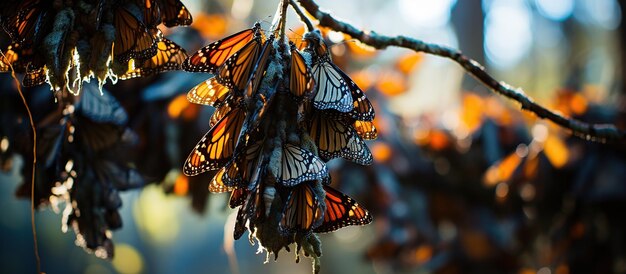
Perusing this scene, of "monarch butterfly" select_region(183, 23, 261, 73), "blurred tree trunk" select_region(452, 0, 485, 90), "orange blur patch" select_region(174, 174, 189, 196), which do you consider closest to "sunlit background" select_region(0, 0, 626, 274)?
"orange blur patch" select_region(174, 174, 189, 196)

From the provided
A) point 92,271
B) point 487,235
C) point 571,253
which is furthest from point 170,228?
point 571,253

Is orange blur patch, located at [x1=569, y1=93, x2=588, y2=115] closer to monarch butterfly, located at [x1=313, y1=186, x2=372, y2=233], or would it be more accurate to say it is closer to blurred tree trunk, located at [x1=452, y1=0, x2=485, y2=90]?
monarch butterfly, located at [x1=313, y1=186, x2=372, y2=233]

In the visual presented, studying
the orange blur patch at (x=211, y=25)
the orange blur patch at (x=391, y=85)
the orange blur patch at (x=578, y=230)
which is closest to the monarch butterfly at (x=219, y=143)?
the orange blur patch at (x=211, y=25)

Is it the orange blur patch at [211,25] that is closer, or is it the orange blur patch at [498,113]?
the orange blur patch at [211,25]

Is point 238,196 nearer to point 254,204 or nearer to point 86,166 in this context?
point 254,204

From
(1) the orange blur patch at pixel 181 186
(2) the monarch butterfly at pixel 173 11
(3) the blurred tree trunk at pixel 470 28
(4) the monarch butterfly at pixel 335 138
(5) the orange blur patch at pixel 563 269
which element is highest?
A: (3) the blurred tree trunk at pixel 470 28

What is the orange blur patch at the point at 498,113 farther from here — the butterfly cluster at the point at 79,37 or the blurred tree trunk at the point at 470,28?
the butterfly cluster at the point at 79,37
